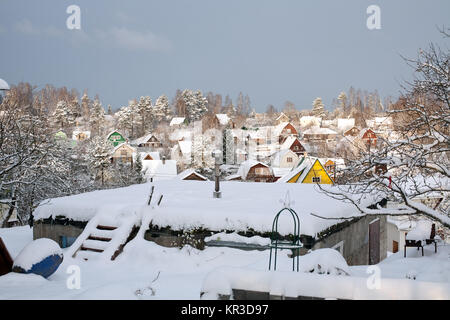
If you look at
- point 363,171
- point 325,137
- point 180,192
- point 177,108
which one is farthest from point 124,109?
point 363,171

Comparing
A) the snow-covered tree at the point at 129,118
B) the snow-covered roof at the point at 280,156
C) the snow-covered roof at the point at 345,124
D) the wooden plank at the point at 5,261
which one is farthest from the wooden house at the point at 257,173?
the snow-covered tree at the point at 129,118

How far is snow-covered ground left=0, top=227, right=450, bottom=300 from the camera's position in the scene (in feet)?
22.2

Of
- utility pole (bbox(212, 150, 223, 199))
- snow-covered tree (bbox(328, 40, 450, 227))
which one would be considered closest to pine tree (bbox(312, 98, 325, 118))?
utility pole (bbox(212, 150, 223, 199))

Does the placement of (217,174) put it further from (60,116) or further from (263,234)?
(60,116)

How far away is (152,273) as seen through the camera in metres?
8.65

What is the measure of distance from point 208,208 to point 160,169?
135ft

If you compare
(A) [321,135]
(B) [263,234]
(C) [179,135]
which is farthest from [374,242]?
(A) [321,135]

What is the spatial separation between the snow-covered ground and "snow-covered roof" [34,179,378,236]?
0.68 meters

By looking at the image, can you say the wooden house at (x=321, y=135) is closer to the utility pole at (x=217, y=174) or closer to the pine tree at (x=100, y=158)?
the pine tree at (x=100, y=158)

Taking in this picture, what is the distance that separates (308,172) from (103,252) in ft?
59.0

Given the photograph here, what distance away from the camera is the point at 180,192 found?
533 inches

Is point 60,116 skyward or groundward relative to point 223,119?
skyward

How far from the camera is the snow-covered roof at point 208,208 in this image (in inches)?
376

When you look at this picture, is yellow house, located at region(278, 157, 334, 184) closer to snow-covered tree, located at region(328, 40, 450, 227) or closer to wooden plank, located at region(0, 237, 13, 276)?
snow-covered tree, located at region(328, 40, 450, 227)
